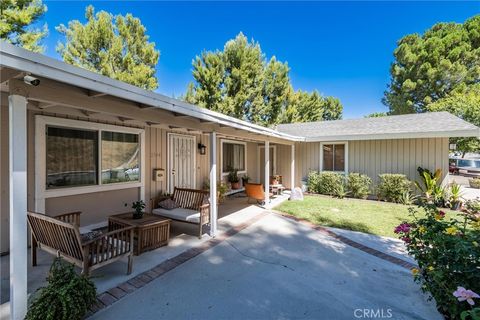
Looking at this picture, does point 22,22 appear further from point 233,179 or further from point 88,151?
point 233,179

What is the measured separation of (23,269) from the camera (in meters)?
2.17

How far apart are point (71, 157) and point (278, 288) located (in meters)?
4.55

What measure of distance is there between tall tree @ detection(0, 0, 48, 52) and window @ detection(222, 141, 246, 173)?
1095cm

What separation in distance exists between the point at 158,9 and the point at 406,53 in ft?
64.3

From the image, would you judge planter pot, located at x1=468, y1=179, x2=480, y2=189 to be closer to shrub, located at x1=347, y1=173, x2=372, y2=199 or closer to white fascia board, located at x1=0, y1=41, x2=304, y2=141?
shrub, located at x1=347, y1=173, x2=372, y2=199

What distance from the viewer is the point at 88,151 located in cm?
491

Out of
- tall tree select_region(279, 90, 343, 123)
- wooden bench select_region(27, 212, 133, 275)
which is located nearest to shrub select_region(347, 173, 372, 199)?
wooden bench select_region(27, 212, 133, 275)

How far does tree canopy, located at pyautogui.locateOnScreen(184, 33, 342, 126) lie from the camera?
16.8 m

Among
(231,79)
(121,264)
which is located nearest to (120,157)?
(121,264)

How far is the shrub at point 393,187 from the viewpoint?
8617mm

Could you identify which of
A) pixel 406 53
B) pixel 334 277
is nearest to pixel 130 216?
pixel 334 277

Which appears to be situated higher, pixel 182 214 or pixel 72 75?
pixel 72 75

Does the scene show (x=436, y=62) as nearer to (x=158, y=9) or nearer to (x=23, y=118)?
(x=158, y=9)

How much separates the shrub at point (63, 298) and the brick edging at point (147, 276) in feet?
0.70
